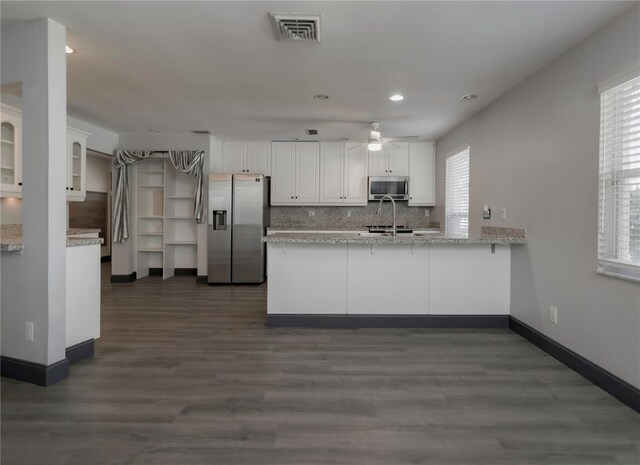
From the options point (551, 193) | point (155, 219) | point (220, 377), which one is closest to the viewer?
point (220, 377)

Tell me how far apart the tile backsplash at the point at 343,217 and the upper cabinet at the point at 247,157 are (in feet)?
2.61

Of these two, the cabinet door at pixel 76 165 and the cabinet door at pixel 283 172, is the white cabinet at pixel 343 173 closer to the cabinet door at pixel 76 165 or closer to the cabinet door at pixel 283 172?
the cabinet door at pixel 283 172

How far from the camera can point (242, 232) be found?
570cm

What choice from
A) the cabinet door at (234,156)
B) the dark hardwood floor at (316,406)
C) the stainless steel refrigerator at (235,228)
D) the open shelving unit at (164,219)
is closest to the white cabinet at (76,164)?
the open shelving unit at (164,219)

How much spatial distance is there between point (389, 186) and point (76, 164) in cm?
451

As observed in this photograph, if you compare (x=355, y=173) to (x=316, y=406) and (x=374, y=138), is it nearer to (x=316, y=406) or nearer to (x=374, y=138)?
(x=374, y=138)

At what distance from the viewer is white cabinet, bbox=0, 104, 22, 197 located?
325 cm

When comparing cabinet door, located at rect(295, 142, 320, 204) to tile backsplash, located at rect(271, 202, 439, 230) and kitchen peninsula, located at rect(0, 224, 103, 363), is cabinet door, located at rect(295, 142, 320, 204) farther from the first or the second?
kitchen peninsula, located at rect(0, 224, 103, 363)

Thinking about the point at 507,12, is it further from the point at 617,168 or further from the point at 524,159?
the point at 524,159

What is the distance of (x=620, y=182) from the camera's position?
2219 millimetres

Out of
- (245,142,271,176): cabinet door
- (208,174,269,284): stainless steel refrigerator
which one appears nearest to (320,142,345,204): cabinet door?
(245,142,271,176): cabinet door

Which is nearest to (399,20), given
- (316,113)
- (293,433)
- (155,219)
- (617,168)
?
(617,168)

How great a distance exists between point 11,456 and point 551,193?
376 cm

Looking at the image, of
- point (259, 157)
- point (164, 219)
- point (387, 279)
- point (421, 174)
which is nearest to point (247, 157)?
point (259, 157)
